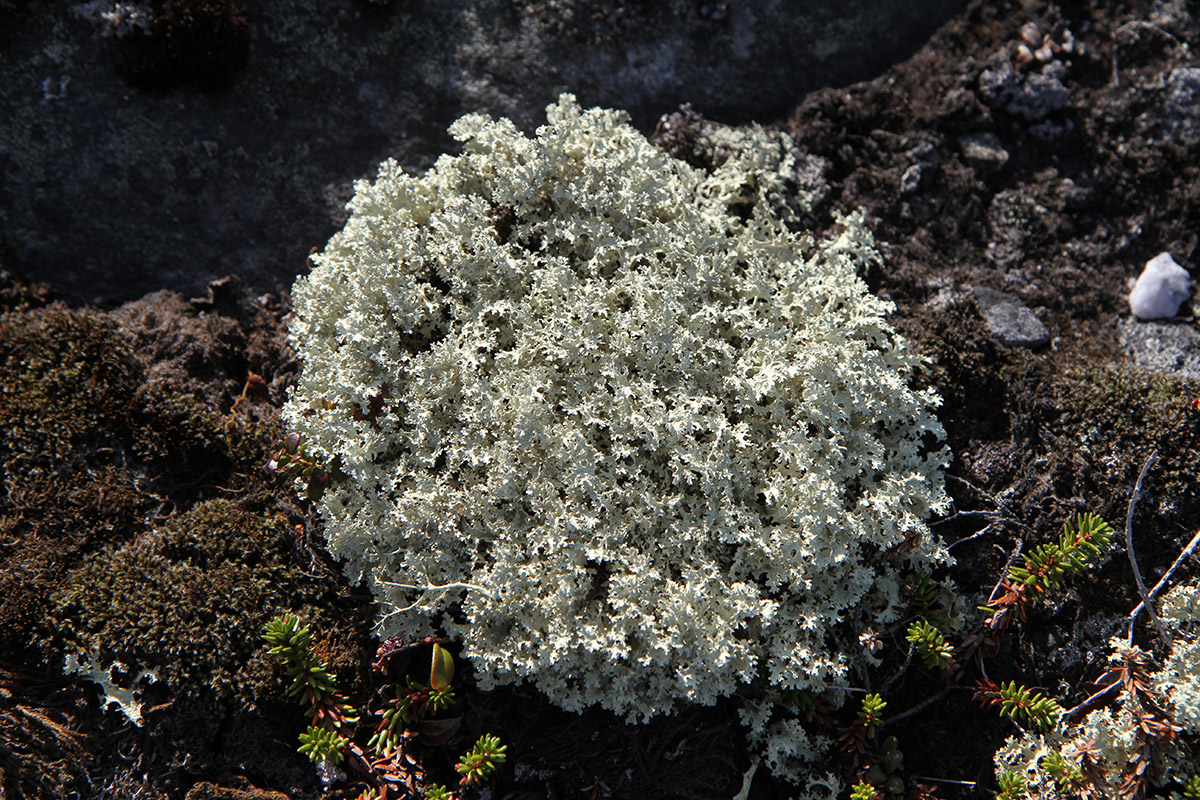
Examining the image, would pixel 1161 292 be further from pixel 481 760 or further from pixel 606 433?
pixel 481 760

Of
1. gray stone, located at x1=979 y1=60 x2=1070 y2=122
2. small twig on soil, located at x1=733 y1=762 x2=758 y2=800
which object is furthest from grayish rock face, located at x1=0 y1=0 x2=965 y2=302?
small twig on soil, located at x1=733 y1=762 x2=758 y2=800

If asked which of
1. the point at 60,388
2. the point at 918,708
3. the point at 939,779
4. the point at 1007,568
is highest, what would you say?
the point at 60,388

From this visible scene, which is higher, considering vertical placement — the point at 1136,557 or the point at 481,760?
the point at 481,760

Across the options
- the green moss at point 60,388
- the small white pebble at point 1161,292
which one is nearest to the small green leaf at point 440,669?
the green moss at point 60,388

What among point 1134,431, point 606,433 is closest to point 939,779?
point 1134,431

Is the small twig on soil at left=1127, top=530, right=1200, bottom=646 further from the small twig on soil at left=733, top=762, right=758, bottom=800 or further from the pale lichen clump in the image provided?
the small twig on soil at left=733, top=762, right=758, bottom=800

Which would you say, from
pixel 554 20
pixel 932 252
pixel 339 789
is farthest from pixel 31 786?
pixel 932 252
